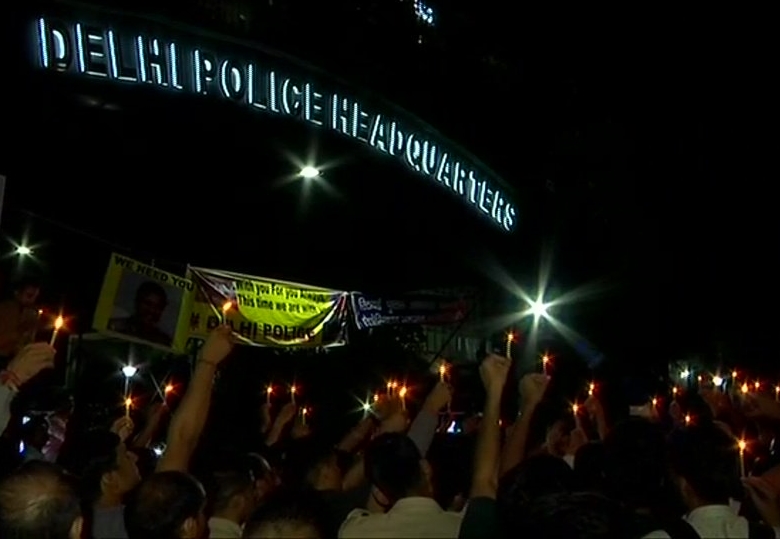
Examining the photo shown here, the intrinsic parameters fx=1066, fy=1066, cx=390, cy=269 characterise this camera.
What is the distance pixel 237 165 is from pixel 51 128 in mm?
2517

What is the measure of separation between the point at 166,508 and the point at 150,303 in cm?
505

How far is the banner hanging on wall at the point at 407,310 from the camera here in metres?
11.7

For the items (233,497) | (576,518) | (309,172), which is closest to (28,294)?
(233,497)

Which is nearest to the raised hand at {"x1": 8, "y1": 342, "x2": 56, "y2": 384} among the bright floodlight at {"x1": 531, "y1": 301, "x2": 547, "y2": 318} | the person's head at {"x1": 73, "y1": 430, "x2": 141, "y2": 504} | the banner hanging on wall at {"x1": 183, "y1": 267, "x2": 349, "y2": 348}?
the person's head at {"x1": 73, "y1": 430, "x2": 141, "y2": 504}

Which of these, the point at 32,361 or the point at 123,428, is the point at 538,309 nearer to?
the point at 123,428

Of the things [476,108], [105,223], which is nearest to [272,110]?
[105,223]

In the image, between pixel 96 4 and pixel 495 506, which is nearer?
pixel 495 506

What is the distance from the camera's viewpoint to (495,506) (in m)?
3.68

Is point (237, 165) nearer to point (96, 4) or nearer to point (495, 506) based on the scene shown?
point (96, 4)

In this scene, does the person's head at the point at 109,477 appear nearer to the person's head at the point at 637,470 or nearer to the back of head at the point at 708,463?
the person's head at the point at 637,470

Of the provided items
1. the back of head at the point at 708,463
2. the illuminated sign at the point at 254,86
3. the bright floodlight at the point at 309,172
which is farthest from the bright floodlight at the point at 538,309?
the back of head at the point at 708,463

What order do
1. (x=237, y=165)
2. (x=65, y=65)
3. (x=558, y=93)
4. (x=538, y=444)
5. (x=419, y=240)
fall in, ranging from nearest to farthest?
(x=538, y=444)
(x=65, y=65)
(x=237, y=165)
(x=419, y=240)
(x=558, y=93)

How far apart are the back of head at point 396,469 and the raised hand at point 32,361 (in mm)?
1370

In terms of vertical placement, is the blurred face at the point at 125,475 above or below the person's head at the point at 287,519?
above
